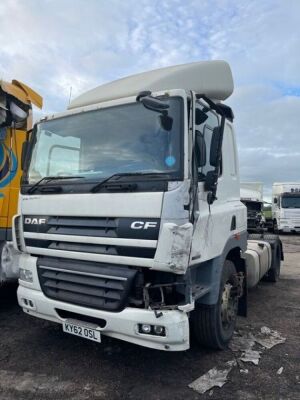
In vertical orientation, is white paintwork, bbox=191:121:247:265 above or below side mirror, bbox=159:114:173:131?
below

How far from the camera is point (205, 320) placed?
12.9 feet

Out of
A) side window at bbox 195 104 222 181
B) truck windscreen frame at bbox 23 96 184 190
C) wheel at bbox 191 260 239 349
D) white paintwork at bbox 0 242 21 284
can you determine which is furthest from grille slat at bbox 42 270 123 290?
white paintwork at bbox 0 242 21 284

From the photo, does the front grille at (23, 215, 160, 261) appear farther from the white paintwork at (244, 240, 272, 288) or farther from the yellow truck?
the white paintwork at (244, 240, 272, 288)

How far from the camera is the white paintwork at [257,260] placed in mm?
5996

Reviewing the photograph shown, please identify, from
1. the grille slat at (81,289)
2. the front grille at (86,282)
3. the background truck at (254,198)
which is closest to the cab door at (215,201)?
the front grille at (86,282)

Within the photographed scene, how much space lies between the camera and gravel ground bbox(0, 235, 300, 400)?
3.36 metres

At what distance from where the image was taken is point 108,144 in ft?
12.1

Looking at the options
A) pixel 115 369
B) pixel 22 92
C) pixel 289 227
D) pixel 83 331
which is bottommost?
pixel 115 369

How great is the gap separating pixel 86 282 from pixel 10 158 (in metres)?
2.65

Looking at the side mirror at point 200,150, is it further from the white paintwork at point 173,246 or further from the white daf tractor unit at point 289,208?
the white daf tractor unit at point 289,208

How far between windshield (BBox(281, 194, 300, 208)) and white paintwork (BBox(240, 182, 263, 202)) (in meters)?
1.35

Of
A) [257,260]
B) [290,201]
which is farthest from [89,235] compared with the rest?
[290,201]

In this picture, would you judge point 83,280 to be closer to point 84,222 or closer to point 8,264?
point 84,222

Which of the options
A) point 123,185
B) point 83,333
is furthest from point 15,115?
point 83,333
